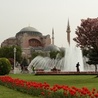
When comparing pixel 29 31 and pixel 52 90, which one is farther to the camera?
pixel 29 31

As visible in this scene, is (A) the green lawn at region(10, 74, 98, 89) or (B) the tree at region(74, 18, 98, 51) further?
(B) the tree at region(74, 18, 98, 51)

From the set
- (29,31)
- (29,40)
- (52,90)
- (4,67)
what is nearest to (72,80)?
(4,67)

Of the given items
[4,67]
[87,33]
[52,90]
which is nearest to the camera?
[52,90]

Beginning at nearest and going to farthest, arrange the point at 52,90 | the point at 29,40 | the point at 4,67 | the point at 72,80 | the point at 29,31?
the point at 52,90 → the point at 72,80 → the point at 4,67 → the point at 29,31 → the point at 29,40

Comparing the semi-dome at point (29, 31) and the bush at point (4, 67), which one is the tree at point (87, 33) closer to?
the bush at point (4, 67)

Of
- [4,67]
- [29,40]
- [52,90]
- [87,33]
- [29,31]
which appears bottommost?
[52,90]

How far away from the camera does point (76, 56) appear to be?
42.4 meters

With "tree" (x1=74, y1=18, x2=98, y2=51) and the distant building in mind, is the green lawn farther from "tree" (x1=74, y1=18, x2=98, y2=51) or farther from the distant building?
the distant building

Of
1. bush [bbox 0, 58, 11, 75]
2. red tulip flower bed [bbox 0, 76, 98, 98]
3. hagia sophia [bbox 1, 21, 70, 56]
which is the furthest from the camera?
hagia sophia [bbox 1, 21, 70, 56]

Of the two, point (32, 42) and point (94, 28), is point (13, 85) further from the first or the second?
point (32, 42)

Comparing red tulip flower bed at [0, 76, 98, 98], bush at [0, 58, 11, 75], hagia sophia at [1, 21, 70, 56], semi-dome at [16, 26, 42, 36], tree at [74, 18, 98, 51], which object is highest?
semi-dome at [16, 26, 42, 36]

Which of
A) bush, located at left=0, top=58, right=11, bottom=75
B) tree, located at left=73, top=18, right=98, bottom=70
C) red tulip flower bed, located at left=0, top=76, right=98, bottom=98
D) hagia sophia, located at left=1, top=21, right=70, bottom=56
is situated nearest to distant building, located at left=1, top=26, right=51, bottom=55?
hagia sophia, located at left=1, top=21, right=70, bottom=56

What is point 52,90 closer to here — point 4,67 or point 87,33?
point 87,33

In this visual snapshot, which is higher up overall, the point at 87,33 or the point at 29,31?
the point at 29,31
